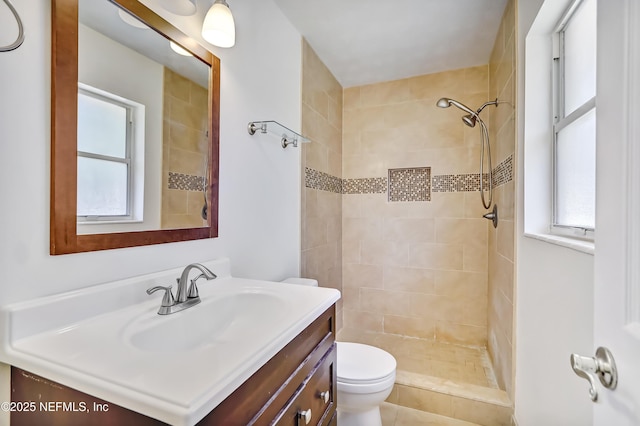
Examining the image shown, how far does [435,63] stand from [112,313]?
267 cm

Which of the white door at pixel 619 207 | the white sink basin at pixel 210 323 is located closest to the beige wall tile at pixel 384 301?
the white sink basin at pixel 210 323

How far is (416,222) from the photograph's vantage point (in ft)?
8.72

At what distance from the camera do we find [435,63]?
2.44m

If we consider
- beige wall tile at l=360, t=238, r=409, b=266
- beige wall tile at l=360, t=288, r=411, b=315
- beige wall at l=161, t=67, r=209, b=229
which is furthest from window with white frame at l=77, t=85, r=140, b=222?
beige wall tile at l=360, t=288, r=411, b=315

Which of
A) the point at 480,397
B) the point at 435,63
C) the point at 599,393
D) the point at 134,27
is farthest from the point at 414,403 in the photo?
the point at 435,63

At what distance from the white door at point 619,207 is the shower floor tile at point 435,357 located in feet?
5.66

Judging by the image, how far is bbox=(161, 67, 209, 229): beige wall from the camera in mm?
1136

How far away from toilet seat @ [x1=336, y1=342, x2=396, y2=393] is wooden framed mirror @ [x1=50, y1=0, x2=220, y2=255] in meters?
0.95

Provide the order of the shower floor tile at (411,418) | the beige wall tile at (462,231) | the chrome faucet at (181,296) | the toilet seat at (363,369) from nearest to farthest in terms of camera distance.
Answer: the chrome faucet at (181,296), the toilet seat at (363,369), the shower floor tile at (411,418), the beige wall tile at (462,231)

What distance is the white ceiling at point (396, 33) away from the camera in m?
1.78

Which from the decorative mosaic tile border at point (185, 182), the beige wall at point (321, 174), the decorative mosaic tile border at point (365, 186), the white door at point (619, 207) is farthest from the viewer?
the decorative mosaic tile border at point (365, 186)

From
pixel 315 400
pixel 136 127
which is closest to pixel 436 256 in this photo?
pixel 315 400

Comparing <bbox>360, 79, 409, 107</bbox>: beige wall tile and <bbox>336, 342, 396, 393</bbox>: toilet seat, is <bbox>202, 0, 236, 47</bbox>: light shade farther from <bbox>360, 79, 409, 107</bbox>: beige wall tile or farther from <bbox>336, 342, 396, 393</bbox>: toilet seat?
<bbox>360, 79, 409, 107</bbox>: beige wall tile

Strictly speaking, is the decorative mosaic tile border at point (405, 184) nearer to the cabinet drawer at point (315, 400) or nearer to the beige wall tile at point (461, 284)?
the beige wall tile at point (461, 284)
